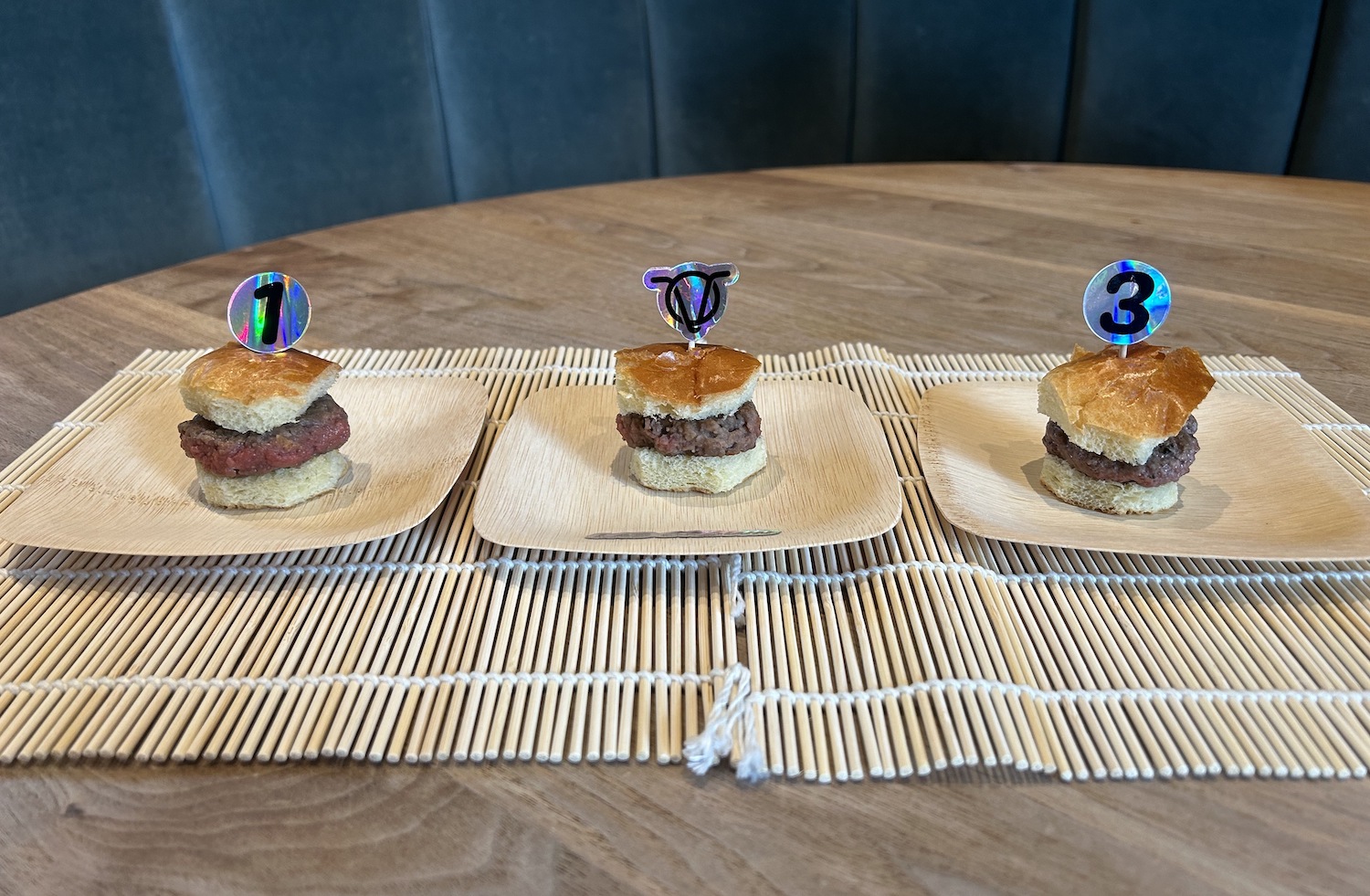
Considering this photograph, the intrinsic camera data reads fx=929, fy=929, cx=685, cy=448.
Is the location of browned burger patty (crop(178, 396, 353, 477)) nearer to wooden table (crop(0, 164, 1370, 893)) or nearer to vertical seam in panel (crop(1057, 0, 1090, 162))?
wooden table (crop(0, 164, 1370, 893))

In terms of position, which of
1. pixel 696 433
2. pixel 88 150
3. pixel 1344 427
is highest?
pixel 88 150

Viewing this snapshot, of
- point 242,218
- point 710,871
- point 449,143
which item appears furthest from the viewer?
point 449,143

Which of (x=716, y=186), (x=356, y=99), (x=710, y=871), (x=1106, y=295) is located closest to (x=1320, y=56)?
(x=716, y=186)

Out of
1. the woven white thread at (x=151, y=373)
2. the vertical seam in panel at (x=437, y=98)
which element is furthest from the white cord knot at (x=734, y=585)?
the vertical seam in panel at (x=437, y=98)

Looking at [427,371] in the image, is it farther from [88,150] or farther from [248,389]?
[88,150]

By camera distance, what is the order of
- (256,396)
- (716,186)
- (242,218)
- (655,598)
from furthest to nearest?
(242,218) → (716,186) → (256,396) → (655,598)

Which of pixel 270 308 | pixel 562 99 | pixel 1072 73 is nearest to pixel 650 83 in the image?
pixel 562 99

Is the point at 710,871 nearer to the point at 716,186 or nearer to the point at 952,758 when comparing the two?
the point at 952,758
